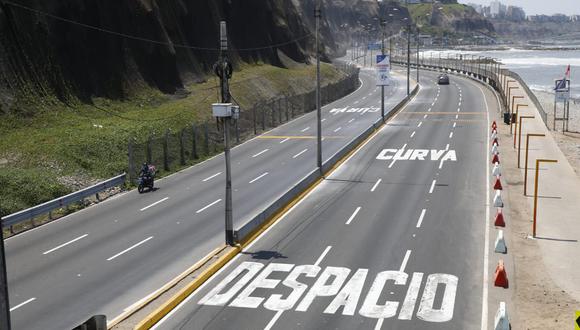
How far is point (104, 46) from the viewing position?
5991 centimetres

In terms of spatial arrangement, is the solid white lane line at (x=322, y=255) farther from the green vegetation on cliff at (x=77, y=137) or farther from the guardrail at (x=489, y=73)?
the guardrail at (x=489, y=73)

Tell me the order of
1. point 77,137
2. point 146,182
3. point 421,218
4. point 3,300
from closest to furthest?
point 3,300 < point 421,218 < point 146,182 < point 77,137

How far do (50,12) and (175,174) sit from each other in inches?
872

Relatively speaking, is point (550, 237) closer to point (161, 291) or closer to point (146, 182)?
point (161, 291)

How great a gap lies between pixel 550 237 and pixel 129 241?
16.7m

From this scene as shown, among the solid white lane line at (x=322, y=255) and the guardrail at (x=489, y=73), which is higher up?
the guardrail at (x=489, y=73)

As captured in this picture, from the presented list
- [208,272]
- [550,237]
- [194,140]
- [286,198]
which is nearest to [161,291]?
[208,272]

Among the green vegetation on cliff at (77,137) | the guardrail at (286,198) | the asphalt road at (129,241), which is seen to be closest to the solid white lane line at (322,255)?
the guardrail at (286,198)

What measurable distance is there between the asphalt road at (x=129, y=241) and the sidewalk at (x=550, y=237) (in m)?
11.5

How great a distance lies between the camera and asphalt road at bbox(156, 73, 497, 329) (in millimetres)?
18562

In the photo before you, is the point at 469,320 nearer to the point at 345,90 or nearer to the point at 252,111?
the point at 252,111

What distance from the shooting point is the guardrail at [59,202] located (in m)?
28.7

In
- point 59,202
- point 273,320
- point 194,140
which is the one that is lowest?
point 273,320

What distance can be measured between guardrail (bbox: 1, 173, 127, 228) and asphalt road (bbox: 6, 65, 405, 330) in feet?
2.44
